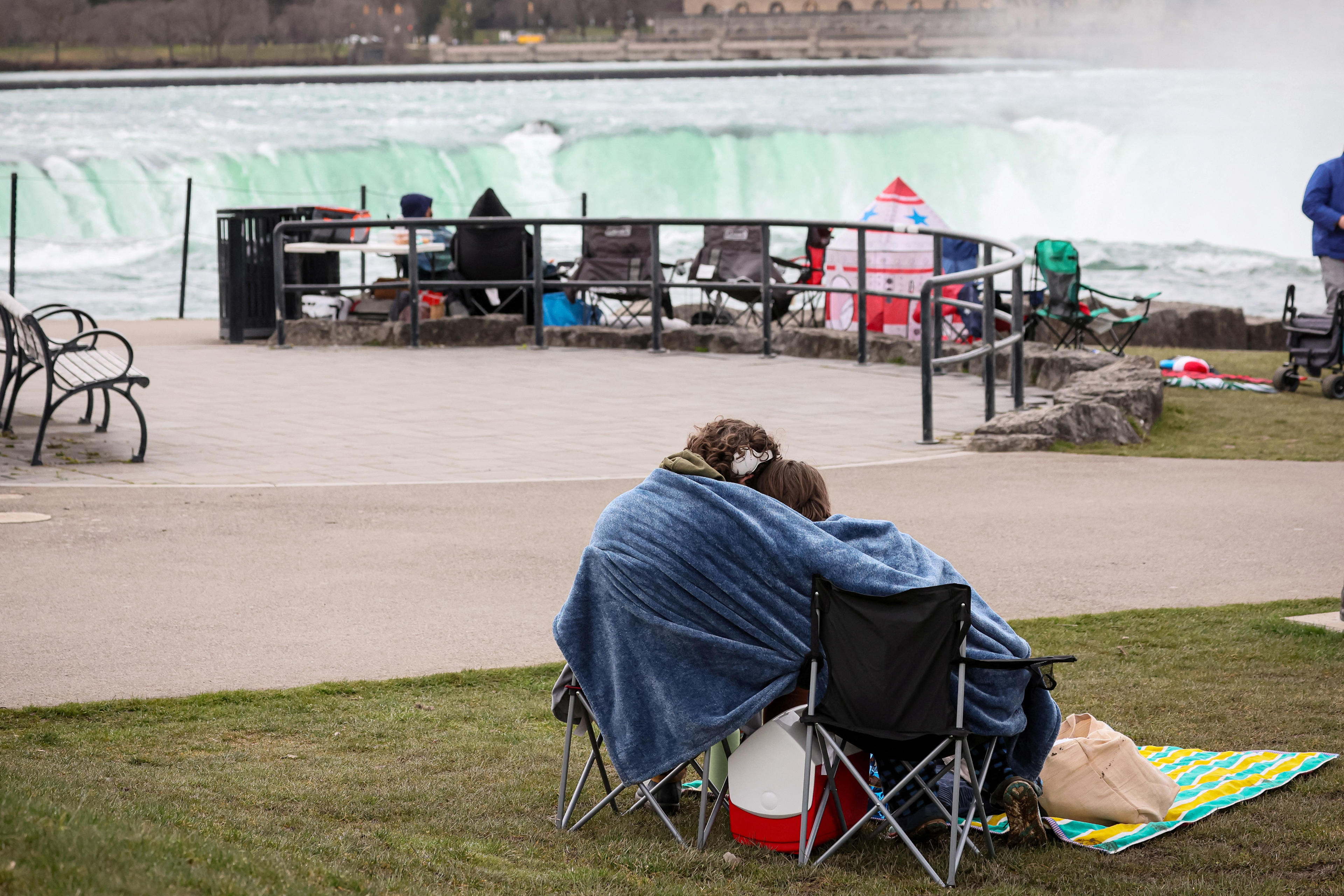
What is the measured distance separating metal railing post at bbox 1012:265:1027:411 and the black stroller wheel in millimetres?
2498

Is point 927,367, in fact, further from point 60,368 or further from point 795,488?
point 795,488

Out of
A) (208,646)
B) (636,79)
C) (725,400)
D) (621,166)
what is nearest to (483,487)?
(208,646)

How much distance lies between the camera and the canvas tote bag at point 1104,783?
139 inches

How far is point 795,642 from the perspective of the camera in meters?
3.34

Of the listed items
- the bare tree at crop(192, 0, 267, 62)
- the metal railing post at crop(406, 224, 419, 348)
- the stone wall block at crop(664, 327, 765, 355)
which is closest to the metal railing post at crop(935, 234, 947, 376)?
the stone wall block at crop(664, 327, 765, 355)

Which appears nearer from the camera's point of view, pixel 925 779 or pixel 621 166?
pixel 925 779

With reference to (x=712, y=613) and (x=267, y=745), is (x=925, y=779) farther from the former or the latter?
(x=267, y=745)

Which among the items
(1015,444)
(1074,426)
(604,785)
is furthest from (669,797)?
(1074,426)

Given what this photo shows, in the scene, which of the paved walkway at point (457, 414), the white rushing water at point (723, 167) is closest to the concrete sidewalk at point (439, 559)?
the paved walkway at point (457, 414)

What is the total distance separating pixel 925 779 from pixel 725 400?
793cm

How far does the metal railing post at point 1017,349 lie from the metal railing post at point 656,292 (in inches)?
155

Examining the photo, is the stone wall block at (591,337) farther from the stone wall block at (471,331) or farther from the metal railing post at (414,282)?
the metal railing post at (414,282)

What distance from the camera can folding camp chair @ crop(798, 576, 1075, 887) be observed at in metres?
3.18

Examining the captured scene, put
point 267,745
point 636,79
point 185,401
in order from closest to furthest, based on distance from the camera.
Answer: point 267,745, point 185,401, point 636,79
